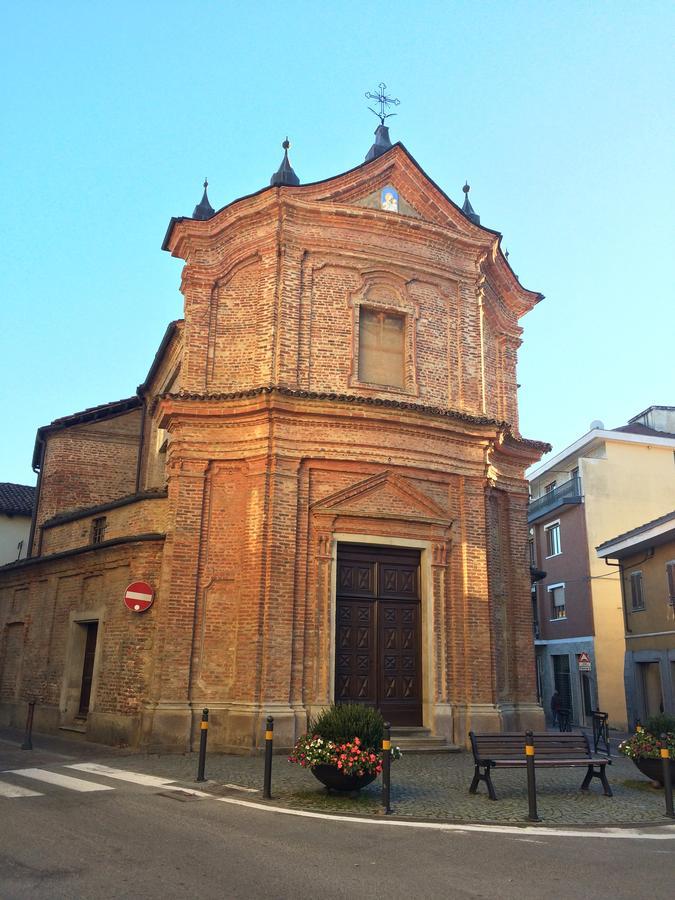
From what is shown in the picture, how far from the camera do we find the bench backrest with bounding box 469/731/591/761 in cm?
Result: 951

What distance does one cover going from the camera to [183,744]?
1324 cm

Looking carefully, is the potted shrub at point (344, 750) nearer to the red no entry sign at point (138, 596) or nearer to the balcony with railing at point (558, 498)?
the red no entry sign at point (138, 596)

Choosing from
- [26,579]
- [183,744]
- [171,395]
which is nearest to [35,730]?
[26,579]

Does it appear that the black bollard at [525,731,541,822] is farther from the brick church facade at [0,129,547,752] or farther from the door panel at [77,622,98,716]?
the door panel at [77,622,98,716]

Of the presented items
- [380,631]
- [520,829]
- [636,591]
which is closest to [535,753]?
[520,829]

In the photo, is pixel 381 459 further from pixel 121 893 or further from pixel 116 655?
pixel 121 893

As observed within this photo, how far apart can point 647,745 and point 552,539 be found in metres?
24.2

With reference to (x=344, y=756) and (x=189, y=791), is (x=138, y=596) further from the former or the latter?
(x=344, y=756)

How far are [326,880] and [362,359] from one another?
39.0 ft

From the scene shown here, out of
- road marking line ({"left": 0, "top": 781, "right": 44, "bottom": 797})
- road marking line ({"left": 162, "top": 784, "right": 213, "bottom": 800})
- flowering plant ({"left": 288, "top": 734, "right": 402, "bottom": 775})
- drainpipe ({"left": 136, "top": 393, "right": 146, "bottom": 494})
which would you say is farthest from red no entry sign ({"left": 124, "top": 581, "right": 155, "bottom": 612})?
drainpipe ({"left": 136, "top": 393, "right": 146, "bottom": 494})

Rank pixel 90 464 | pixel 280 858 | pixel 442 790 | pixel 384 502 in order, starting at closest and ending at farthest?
1. pixel 280 858
2. pixel 442 790
3. pixel 384 502
4. pixel 90 464

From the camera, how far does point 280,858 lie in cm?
627

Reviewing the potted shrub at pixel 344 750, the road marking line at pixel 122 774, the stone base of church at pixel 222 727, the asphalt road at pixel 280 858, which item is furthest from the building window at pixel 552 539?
the asphalt road at pixel 280 858

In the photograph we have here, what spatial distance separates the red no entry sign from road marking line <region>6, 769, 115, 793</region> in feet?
11.4
